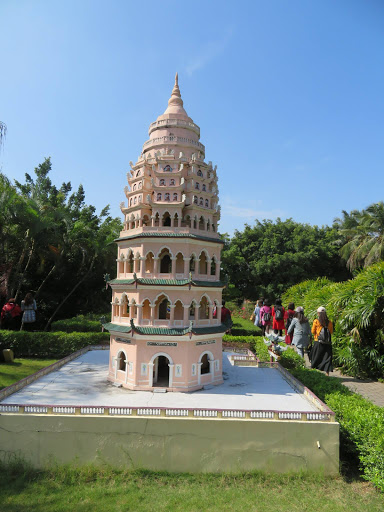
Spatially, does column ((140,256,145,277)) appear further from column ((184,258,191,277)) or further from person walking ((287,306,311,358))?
person walking ((287,306,311,358))

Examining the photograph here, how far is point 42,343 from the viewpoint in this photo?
82.3 ft

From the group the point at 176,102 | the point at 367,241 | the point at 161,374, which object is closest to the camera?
the point at 161,374

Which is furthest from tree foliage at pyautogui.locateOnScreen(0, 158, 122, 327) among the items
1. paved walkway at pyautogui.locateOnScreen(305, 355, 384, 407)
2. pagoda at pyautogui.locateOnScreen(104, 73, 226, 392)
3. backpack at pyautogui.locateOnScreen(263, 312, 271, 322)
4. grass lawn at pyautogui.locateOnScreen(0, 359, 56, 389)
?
paved walkway at pyautogui.locateOnScreen(305, 355, 384, 407)

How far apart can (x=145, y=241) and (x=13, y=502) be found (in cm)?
1088

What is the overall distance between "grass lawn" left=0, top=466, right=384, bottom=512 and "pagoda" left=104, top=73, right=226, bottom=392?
468 cm

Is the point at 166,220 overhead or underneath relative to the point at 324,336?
overhead

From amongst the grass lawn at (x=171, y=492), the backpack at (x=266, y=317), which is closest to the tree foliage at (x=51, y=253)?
the backpack at (x=266, y=317)

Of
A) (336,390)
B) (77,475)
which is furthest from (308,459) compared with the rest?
(77,475)

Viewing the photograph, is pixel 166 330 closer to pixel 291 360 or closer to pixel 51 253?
pixel 291 360

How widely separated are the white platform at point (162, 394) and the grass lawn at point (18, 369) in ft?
8.68

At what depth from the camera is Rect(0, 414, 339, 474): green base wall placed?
12016 millimetres

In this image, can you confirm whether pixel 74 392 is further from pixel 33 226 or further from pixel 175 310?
pixel 33 226

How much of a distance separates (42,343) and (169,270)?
12.4 meters

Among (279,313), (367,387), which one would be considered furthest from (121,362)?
(367,387)
